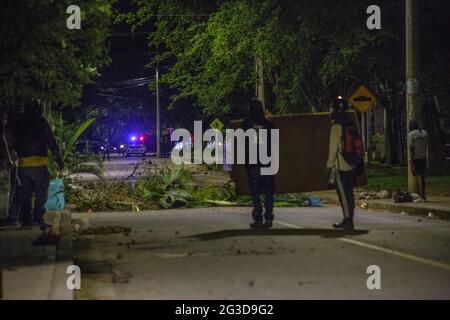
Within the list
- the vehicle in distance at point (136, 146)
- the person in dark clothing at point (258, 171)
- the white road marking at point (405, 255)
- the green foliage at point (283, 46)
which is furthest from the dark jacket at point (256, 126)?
the vehicle in distance at point (136, 146)

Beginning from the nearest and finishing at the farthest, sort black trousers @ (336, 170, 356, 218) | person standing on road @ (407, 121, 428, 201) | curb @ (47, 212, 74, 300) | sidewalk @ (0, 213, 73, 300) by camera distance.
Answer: curb @ (47, 212, 74, 300)
sidewalk @ (0, 213, 73, 300)
black trousers @ (336, 170, 356, 218)
person standing on road @ (407, 121, 428, 201)

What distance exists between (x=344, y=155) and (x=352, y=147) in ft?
0.58

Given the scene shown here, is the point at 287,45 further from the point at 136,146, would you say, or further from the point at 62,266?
the point at 136,146

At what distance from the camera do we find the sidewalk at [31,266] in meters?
8.40

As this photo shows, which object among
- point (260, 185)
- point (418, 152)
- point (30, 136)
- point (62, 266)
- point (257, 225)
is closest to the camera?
point (62, 266)

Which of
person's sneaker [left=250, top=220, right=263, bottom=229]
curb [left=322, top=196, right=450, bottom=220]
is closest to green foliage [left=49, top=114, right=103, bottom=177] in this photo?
curb [left=322, top=196, right=450, bottom=220]

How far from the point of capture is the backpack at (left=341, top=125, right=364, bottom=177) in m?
14.3

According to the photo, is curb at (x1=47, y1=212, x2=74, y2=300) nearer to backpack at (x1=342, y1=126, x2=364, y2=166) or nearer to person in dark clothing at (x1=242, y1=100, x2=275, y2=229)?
person in dark clothing at (x1=242, y1=100, x2=275, y2=229)

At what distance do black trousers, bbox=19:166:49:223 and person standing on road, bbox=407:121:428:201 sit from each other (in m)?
9.36

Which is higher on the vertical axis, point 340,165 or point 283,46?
point 283,46

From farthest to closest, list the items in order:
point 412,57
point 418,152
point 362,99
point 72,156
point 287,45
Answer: point 287,45 → point 362,99 → point 72,156 → point 412,57 → point 418,152

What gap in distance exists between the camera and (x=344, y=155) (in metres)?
14.3

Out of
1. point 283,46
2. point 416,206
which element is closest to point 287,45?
point 283,46

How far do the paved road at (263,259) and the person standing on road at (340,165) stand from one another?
1.77ft
